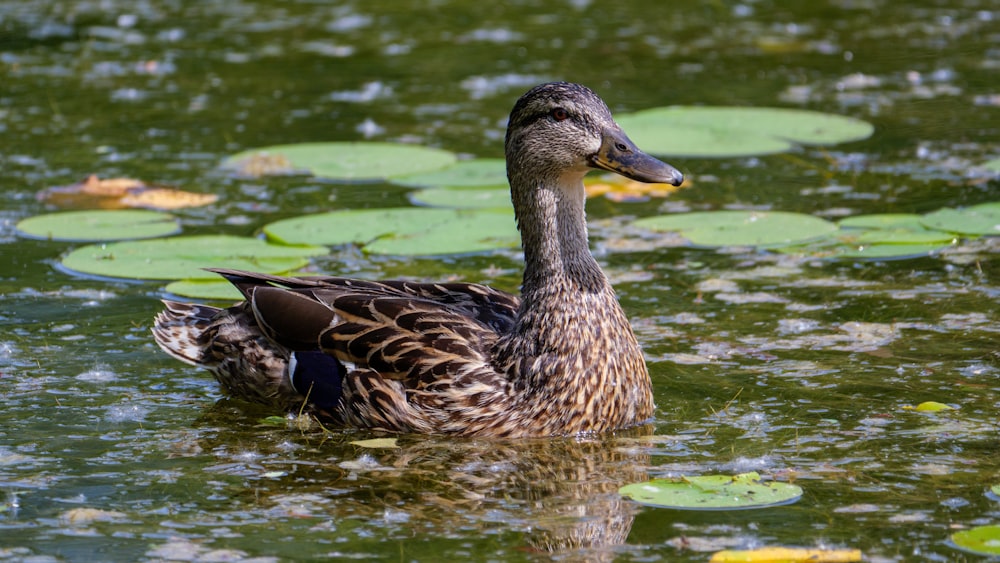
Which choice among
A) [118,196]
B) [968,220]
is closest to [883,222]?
[968,220]

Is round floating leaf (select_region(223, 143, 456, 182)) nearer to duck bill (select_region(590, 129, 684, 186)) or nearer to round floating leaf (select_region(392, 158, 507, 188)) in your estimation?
round floating leaf (select_region(392, 158, 507, 188))

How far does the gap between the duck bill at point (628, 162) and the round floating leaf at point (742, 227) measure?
2670mm

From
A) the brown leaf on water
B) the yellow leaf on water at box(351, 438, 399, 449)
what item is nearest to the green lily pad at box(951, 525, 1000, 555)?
the yellow leaf on water at box(351, 438, 399, 449)

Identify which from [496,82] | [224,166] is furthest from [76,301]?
[496,82]

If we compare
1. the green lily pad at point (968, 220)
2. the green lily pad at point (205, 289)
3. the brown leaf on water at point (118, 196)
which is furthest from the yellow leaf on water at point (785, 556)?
the brown leaf on water at point (118, 196)

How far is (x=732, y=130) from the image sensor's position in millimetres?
12133

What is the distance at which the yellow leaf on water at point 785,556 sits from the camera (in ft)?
16.6

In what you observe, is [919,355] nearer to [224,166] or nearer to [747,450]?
[747,450]

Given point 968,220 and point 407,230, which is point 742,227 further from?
point 407,230

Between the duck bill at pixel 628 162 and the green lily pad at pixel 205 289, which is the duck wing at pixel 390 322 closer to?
the duck bill at pixel 628 162

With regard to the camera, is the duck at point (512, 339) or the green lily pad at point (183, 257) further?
the green lily pad at point (183, 257)

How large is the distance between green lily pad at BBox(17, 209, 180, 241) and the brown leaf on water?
316 mm

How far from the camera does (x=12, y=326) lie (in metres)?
8.16

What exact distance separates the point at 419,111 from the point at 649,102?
203 cm
